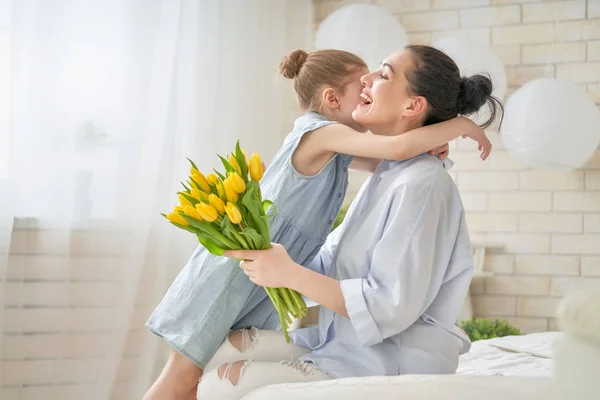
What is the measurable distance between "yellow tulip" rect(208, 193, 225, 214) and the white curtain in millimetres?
1566

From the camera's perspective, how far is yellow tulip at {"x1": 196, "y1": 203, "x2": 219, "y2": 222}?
147 centimetres

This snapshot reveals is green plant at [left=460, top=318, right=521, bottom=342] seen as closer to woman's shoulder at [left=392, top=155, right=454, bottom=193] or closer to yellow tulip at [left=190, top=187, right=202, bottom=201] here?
woman's shoulder at [left=392, top=155, right=454, bottom=193]

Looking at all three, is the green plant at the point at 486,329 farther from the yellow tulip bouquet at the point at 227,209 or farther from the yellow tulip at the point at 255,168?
the yellow tulip at the point at 255,168

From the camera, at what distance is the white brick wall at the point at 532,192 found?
165 inches

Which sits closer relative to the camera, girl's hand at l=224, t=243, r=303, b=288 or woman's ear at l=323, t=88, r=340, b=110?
girl's hand at l=224, t=243, r=303, b=288

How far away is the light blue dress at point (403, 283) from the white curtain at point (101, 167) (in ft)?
5.28

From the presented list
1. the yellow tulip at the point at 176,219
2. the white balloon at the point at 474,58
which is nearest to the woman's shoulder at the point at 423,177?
the yellow tulip at the point at 176,219

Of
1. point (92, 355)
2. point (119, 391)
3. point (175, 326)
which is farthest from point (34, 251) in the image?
point (175, 326)

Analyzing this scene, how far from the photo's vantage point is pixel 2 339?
2.85 metres

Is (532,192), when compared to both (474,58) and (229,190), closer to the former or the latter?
(474,58)

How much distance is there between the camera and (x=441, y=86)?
177 cm

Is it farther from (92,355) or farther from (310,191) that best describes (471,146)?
(310,191)

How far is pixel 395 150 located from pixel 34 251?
5.83 feet

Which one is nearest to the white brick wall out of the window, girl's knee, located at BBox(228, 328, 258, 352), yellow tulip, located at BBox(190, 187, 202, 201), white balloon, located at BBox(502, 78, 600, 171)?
white balloon, located at BBox(502, 78, 600, 171)
